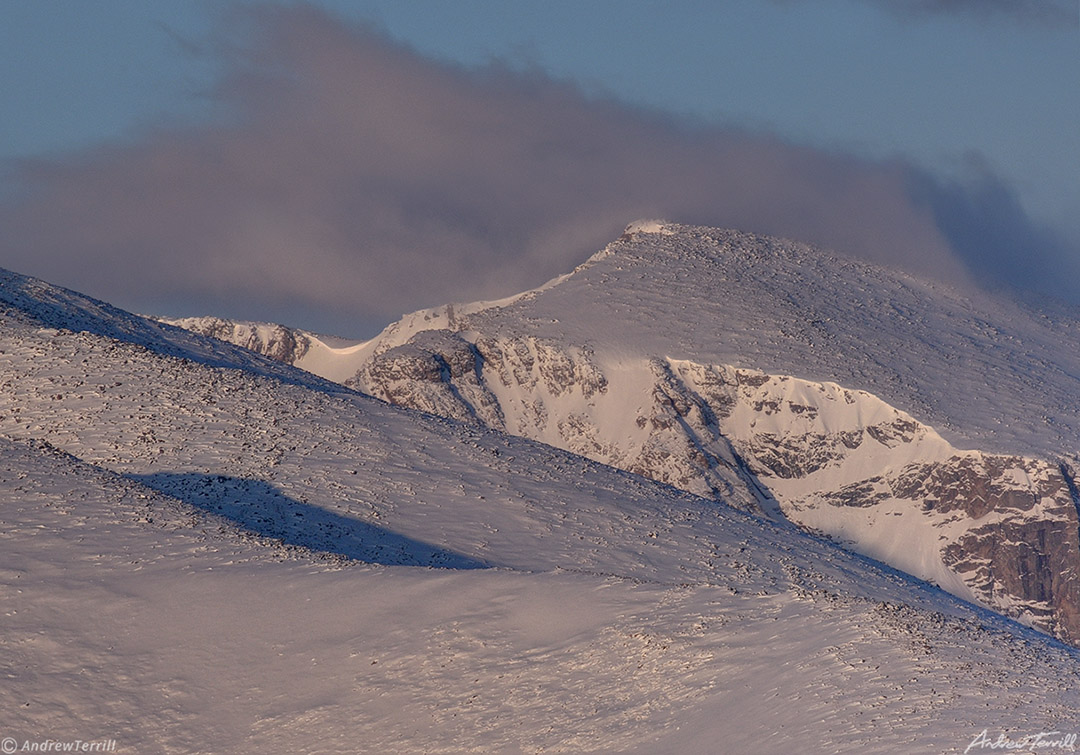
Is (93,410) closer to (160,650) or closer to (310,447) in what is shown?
(310,447)

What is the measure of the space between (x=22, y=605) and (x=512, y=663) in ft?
44.2

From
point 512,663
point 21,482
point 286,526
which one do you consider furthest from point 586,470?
point 512,663

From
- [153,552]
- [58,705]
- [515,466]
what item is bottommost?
[58,705]

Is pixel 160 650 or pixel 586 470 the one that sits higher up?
pixel 586 470

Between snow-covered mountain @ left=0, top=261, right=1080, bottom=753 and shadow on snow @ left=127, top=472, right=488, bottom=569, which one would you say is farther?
shadow on snow @ left=127, top=472, right=488, bottom=569

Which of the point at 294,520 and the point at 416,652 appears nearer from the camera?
the point at 416,652

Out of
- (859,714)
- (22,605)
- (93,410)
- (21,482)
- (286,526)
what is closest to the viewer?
(859,714)

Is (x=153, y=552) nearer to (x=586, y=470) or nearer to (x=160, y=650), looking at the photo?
(x=160, y=650)

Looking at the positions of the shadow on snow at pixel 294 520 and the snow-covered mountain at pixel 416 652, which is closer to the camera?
the snow-covered mountain at pixel 416 652

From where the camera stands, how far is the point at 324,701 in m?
35.2

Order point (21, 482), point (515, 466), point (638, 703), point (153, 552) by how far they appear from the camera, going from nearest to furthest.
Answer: point (638, 703), point (153, 552), point (21, 482), point (515, 466)

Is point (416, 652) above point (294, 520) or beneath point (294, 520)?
beneath

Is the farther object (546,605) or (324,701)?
(546,605)

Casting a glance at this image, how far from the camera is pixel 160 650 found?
123 feet
